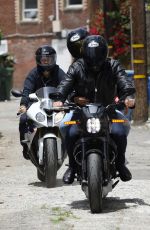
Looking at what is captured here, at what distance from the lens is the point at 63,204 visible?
9.35 m

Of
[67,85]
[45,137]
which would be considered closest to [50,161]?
[45,137]

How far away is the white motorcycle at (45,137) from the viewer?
423 inches

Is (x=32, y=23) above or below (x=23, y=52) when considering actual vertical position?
above

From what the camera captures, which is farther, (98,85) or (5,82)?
(5,82)

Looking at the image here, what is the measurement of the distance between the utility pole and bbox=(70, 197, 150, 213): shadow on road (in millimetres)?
9730

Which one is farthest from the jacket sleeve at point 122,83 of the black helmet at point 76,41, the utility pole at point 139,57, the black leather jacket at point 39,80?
the utility pole at point 139,57

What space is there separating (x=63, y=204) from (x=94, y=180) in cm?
99

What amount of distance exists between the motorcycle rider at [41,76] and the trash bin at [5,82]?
21949 mm

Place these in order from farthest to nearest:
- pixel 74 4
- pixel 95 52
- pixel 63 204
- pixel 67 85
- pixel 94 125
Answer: pixel 74 4
pixel 63 204
pixel 67 85
pixel 95 52
pixel 94 125

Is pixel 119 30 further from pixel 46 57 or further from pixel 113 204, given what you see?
pixel 113 204

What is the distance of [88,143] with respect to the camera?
870 centimetres

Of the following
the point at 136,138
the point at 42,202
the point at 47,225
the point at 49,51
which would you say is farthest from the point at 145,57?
the point at 47,225

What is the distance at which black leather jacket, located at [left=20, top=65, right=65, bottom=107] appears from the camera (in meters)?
11.5

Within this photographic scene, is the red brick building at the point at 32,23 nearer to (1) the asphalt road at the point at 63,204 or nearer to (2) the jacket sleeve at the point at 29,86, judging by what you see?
(1) the asphalt road at the point at 63,204
